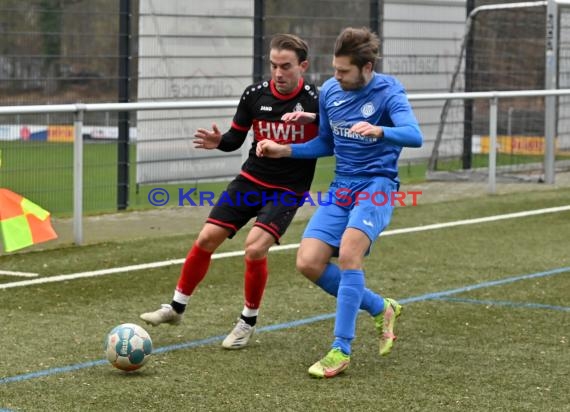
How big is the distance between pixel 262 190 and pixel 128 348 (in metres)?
1.57

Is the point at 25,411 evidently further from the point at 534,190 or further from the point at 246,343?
the point at 534,190

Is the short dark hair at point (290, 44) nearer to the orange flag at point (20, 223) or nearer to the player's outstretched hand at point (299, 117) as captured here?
the player's outstretched hand at point (299, 117)

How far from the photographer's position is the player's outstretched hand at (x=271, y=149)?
7.05m

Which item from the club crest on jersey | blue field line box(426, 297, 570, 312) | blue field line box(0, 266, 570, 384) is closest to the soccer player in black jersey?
blue field line box(0, 266, 570, 384)

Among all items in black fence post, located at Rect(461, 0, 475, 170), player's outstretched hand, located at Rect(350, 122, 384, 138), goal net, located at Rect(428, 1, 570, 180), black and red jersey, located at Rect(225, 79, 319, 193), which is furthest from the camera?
black fence post, located at Rect(461, 0, 475, 170)

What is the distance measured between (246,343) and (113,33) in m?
7.99

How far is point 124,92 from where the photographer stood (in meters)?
14.2

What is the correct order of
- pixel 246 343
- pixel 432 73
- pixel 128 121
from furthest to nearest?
pixel 432 73, pixel 128 121, pixel 246 343

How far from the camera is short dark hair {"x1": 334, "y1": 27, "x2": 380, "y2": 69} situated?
6.80 metres

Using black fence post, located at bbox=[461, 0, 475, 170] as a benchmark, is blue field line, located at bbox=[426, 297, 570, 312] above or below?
below

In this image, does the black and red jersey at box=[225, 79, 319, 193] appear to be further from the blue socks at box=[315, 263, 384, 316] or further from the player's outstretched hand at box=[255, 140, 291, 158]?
the blue socks at box=[315, 263, 384, 316]

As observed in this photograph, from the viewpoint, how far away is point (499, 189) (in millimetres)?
16094

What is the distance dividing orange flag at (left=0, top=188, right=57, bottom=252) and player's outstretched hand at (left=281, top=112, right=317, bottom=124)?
134 inches

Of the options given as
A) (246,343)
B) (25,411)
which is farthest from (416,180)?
(25,411)
